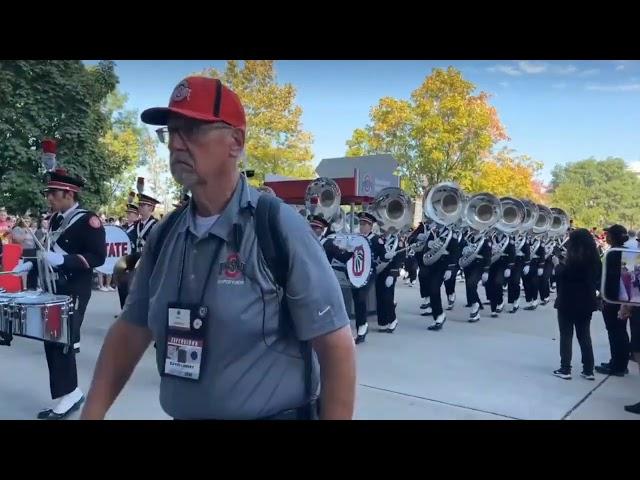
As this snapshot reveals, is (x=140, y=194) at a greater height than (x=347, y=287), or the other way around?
(x=140, y=194)

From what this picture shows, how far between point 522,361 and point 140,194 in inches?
236

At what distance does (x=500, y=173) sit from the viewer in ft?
83.1

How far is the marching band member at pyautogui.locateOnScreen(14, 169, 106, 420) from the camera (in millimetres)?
4375

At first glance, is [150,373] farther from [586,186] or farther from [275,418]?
[586,186]

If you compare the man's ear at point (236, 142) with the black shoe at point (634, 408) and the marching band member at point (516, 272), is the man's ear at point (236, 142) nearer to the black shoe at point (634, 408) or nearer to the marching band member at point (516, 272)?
the black shoe at point (634, 408)

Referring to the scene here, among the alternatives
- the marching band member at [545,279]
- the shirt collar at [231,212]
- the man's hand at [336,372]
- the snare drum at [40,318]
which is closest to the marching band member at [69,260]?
the snare drum at [40,318]

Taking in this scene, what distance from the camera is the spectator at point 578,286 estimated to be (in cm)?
591

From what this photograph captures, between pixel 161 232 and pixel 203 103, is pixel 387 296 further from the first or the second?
pixel 203 103

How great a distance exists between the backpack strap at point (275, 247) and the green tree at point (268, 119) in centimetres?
2020

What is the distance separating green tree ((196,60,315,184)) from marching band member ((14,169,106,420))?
1680 cm

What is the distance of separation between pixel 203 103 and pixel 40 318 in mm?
3096

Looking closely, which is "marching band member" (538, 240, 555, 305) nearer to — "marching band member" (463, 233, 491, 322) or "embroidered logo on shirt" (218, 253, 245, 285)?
"marching band member" (463, 233, 491, 322)

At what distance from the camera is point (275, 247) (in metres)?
1.43

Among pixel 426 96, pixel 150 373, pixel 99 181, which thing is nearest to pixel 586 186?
pixel 426 96
